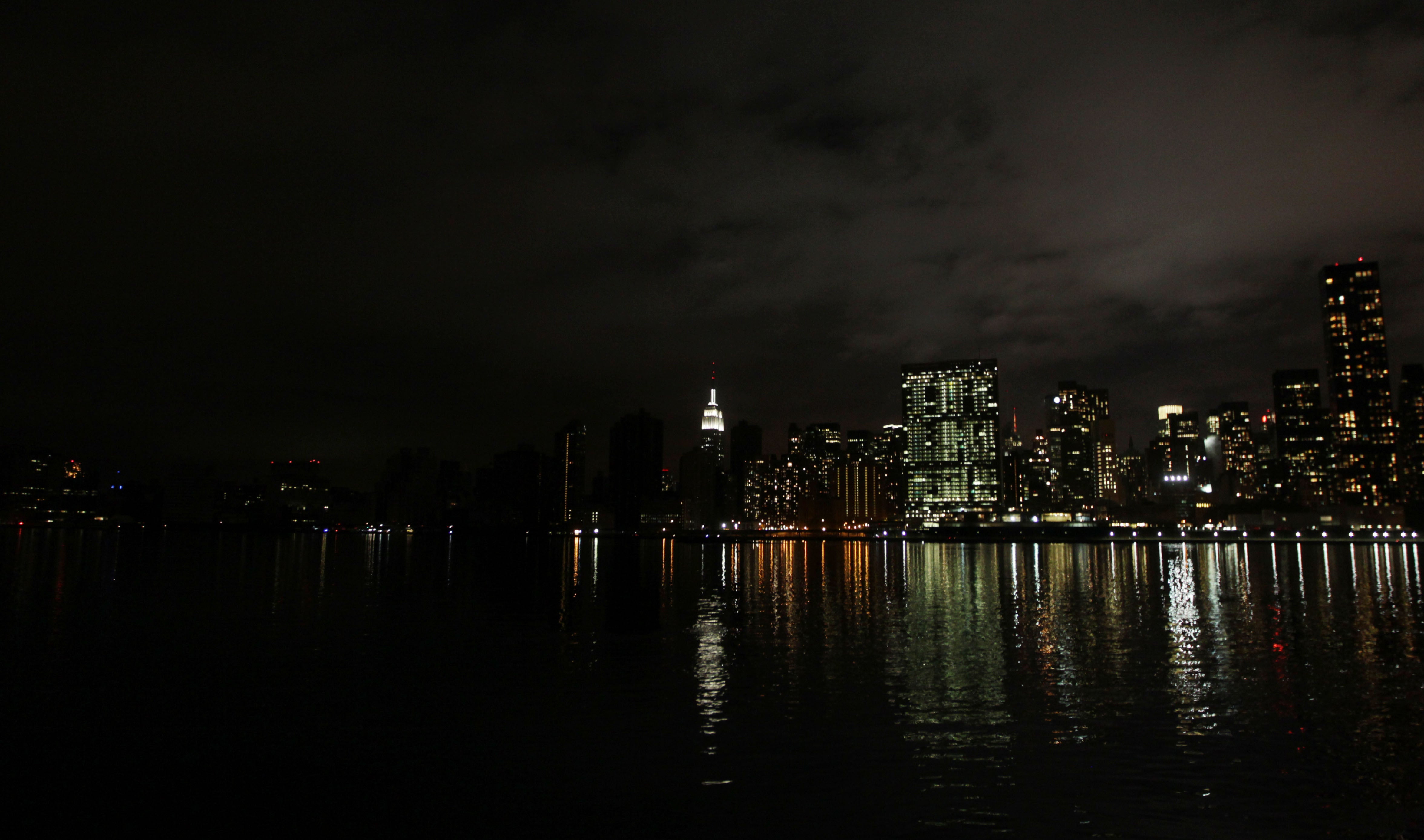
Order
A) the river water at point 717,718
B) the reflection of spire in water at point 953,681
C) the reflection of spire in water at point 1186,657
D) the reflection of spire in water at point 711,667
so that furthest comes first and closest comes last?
the reflection of spire in water at point 1186,657
the reflection of spire in water at point 711,667
the reflection of spire in water at point 953,681
the river water at point 717,718

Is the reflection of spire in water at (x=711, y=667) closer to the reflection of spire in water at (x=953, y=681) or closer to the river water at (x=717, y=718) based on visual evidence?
the river water at (x=717, y=718)

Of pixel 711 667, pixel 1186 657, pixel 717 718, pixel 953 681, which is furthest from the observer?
pixel 1186 657

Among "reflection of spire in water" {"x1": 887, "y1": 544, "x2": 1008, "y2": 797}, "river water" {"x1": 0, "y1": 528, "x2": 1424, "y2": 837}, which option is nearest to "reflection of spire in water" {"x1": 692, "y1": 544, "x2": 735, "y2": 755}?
"river water" {"x1": 0, "y1": 528, "x2": 1424, "y2": 837}

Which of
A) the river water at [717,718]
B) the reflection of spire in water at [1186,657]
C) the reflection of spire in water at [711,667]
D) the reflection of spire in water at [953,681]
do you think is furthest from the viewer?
the reflection of spire in water at [1186,657]

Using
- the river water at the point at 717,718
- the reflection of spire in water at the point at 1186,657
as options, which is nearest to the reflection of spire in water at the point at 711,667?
the river water at the point at 717,718

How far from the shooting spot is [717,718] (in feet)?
74.4

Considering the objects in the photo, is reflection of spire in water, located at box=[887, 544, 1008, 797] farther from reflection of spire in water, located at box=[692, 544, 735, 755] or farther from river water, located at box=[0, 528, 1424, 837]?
reflection of spire in water, located at box=[692, 544, 735, 755]

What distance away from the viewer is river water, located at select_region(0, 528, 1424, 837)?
15977mm

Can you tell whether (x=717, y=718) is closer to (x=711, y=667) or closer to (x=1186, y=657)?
(x=711, y=667)

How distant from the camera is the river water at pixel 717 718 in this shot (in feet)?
52.4

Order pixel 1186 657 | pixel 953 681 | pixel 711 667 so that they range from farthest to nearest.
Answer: pixel 1186 657, pixel 711 667, pixel 953 681

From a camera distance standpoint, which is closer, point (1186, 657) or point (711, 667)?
point (711, 667)

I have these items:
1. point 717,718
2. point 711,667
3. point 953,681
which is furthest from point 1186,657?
point 717,718

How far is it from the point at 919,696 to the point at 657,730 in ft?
27.1
